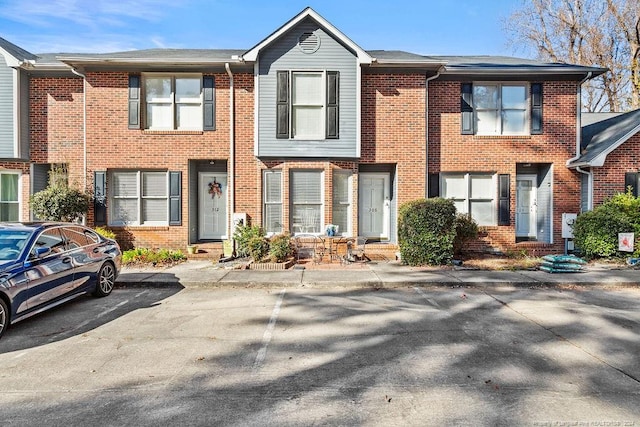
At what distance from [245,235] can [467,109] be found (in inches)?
330

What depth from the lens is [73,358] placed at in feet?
15.9

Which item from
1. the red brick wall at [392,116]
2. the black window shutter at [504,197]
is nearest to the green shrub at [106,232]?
the red brick wall at [392,116]

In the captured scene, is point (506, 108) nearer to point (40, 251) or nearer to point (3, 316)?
point (40, 251)

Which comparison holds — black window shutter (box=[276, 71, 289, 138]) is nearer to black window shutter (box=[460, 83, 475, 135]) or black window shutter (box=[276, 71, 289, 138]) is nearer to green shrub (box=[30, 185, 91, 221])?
black window shutter (box=[460, 83, 475, 135])

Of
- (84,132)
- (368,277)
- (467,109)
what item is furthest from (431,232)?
(84,132)

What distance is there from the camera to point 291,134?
12.2 meters

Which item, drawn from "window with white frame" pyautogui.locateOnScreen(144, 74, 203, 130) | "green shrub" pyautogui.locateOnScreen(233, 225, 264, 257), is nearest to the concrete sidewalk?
"green shrub" pyautogui.locateOnScreen(233, 225, 264, 257)

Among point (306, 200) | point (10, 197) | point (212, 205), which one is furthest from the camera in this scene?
point (212, 205)

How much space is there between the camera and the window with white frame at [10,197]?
12.9m

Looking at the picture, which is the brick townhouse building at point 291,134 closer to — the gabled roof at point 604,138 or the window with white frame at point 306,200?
the window with white frame at point 306,200

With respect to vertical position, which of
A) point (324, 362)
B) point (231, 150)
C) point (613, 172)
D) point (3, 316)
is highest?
point (231, 150)

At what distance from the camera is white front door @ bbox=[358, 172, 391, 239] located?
13656mm

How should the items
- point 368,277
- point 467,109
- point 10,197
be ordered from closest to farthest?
point 368,277
point 10,197
point 467,109

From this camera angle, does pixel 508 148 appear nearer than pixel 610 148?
No
